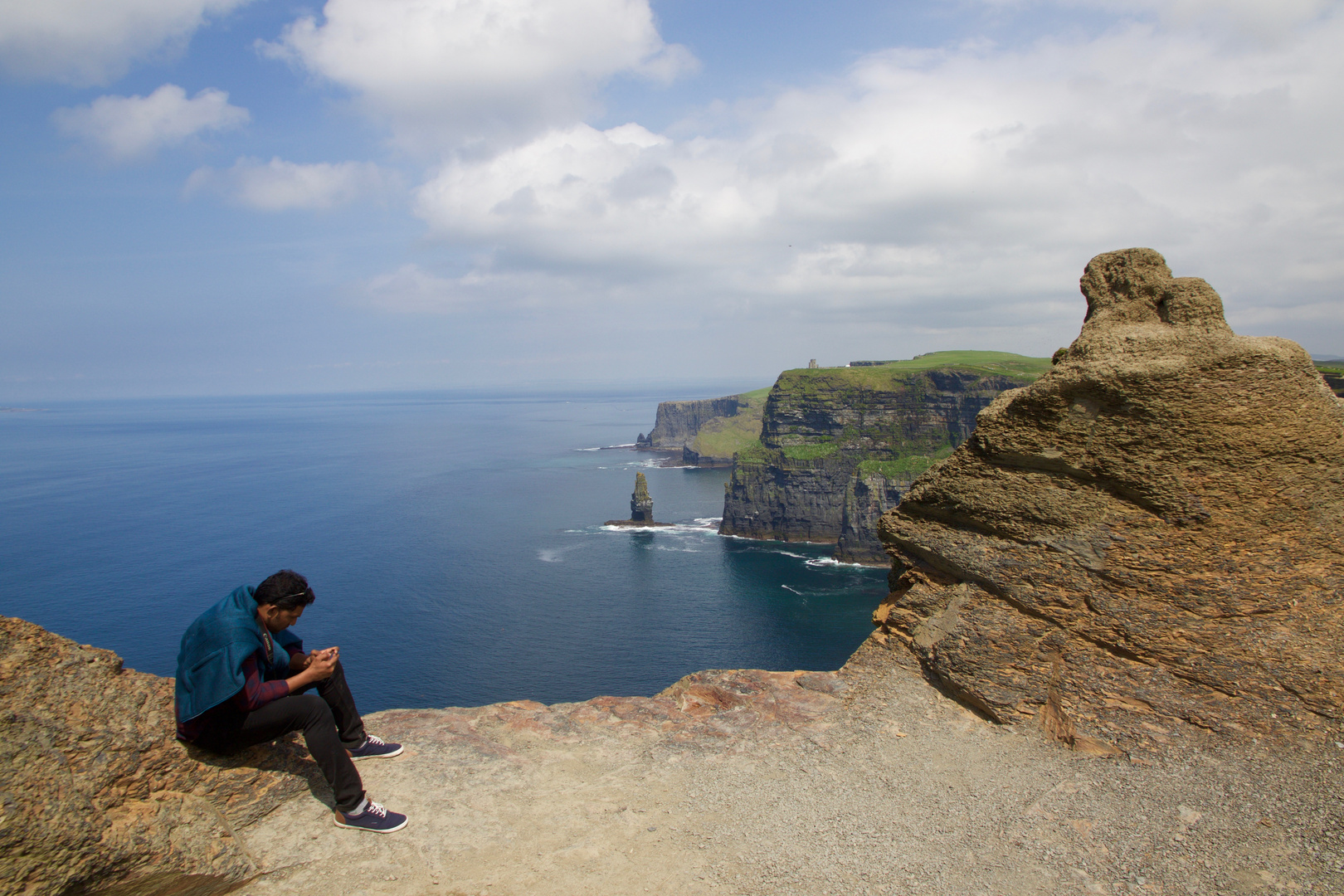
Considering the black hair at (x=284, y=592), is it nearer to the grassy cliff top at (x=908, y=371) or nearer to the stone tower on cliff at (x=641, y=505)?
the stone tower on cliff at (x=641, y=505)

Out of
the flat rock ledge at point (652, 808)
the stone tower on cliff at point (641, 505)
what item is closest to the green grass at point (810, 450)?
the stone tower on cliff at point (641, 505)

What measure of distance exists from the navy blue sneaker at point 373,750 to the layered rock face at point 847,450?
85.6 meters

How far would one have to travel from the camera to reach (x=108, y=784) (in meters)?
5.38

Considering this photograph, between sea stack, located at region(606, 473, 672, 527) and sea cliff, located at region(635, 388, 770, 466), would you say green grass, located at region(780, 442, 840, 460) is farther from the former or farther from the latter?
sea cliff, located at region(635, 388, 770, 466)

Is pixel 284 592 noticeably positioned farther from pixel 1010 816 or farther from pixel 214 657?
pixel 1010 816

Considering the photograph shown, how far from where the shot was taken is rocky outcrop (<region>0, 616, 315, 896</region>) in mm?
4684

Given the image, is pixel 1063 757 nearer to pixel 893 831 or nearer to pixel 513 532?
pixel 893 831

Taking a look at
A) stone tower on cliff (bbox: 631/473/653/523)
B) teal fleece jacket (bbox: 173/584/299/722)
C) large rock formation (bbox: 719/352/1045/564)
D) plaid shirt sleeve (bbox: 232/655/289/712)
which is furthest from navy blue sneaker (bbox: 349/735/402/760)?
stone tower on cliff (bbox: 631/473/653/523)

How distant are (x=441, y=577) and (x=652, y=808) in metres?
61.4

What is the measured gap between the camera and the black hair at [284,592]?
247 inches

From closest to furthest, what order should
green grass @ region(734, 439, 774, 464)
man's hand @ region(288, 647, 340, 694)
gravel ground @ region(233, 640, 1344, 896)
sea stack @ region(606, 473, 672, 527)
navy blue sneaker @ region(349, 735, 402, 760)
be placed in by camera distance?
gravel ground @ region(233, 640, 1344, 896) < man's hand @ region(288, 647, 340, 694) < navy blue sneaker @ region(349, 735, 402, 760) < sea stack @ region(606, 473, 672, 527) < green grass @ region(734, 439, 774, 464)

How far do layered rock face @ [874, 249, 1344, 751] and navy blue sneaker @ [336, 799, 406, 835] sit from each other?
626 centimetres

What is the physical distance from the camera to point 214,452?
160m

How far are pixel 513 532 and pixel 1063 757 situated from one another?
78.6m
